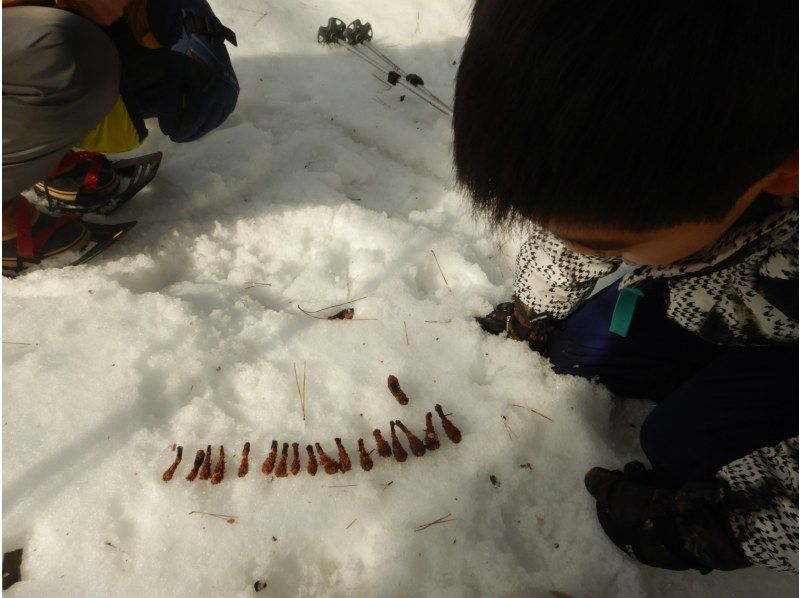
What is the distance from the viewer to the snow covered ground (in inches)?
65.9

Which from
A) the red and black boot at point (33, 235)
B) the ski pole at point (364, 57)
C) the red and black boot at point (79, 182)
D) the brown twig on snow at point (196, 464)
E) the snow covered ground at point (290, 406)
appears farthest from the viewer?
the ski pole at point (364, 57)

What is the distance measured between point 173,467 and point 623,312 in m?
1.84

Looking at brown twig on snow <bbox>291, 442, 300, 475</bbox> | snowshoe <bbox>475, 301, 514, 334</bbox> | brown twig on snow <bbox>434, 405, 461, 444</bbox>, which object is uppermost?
snowshoe <bbox>475, 301, 514, 334</bbox>

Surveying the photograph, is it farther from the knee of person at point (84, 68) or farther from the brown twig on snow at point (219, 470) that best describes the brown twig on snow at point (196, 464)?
the knee of person at point (84, 68)

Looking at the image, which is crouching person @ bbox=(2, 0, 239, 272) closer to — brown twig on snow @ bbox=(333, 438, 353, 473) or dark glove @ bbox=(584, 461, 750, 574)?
brown twig on snow @ bbox=(333, 438, 353, 473)

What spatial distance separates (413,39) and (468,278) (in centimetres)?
245

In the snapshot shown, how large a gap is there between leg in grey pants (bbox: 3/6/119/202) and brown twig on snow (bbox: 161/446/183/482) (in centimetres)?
132

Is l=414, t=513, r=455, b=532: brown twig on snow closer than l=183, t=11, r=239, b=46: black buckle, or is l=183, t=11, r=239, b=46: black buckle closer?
l=414, t=513, r=455, b=532: brown twig on snow

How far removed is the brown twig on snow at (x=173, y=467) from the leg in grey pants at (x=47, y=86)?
1.32m

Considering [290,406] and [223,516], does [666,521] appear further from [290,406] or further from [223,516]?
[223,516]

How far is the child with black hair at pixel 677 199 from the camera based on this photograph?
0.78m

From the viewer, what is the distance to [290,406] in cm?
197

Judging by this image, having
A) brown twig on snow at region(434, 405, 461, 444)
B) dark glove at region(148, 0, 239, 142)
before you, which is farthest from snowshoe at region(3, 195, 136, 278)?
brown twig on snow at region(434, 405, 461, 444)

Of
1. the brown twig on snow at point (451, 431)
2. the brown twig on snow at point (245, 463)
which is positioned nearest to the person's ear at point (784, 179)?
the brown twig on snow at point (451, 431)
